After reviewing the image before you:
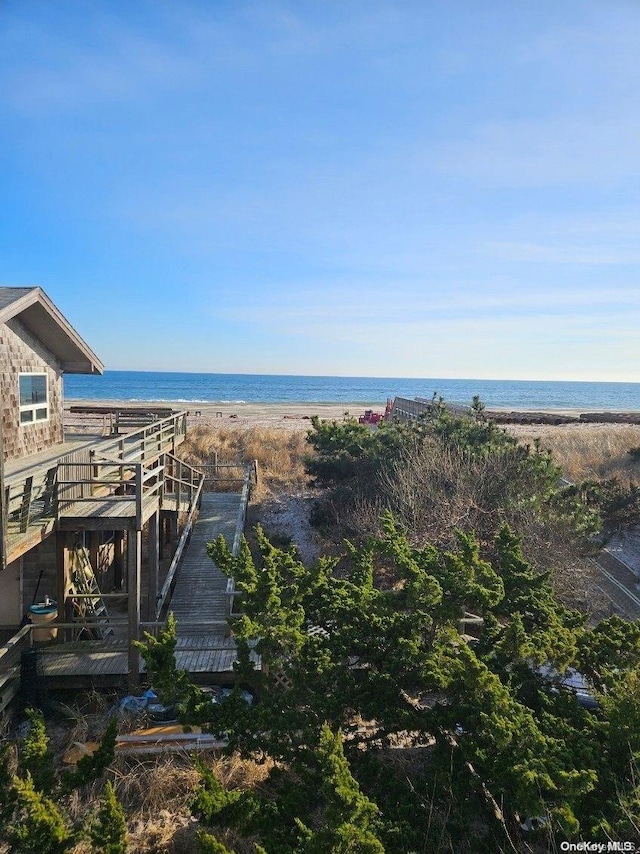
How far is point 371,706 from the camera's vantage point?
6.40m

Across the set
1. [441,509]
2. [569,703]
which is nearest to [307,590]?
[569,703]

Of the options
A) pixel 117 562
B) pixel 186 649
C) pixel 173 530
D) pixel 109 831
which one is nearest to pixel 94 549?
pixel 117 562

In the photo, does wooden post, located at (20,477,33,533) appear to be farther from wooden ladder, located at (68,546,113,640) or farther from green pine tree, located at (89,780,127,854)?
green pine tree, located at (89,780,127,854)

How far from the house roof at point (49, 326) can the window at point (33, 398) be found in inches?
36.2

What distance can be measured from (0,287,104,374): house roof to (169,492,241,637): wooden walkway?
569 cm

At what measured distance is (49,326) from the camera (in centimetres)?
1336

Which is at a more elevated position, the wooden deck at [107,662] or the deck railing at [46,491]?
the deck railing at [46,491]

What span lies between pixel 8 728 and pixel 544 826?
26.8 feet

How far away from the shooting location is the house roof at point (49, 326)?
11484mm

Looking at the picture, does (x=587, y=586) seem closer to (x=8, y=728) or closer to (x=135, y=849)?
(x=135, y=849)

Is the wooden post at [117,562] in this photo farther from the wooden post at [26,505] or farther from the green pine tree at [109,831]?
the green pine tree at [109,831]

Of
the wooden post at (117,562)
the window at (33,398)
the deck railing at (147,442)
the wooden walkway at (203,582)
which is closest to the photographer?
the deck railing at (147,442)

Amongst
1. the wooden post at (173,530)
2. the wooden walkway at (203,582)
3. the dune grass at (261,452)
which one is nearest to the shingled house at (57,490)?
the wooden walkway at (203,582)

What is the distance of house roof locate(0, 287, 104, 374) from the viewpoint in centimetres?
1148
